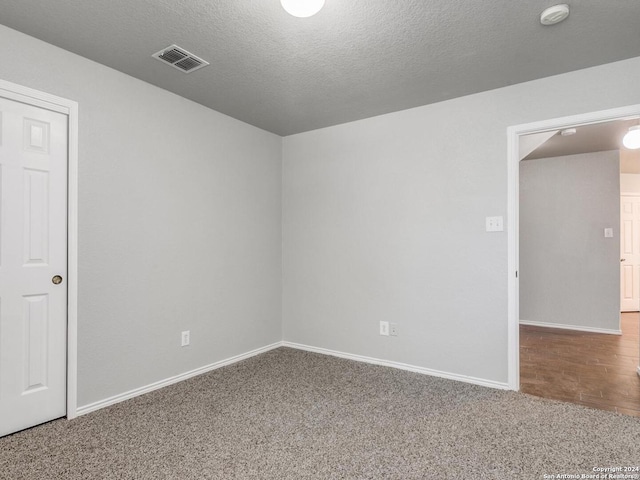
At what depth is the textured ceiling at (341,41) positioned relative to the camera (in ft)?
6.36

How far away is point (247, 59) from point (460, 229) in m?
2.17

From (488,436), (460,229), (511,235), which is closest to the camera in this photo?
(488,436)

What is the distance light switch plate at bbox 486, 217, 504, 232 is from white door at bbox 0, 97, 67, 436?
10.4 feet

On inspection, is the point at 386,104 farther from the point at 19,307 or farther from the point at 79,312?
the point at 19,307

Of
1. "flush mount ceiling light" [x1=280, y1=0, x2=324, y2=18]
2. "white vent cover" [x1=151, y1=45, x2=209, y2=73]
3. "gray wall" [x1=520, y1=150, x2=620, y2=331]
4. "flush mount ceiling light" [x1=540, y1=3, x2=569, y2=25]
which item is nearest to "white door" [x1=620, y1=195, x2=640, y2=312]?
"gray wall" [x1=520, y1=150, x2=620, y2=331]

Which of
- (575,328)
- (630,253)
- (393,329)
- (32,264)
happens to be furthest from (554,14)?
(630,253)

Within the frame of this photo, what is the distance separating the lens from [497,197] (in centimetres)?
293

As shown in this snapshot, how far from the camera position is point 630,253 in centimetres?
607

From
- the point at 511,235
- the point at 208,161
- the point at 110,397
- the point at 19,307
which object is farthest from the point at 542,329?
the point at 19,307

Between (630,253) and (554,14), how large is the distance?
19.4ft

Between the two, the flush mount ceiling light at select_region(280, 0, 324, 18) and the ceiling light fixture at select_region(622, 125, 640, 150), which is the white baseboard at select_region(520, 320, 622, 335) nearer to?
the ceiling light fixture at select_region(622, 125, 640, 150)

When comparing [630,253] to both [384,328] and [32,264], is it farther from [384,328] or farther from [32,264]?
[32,264]

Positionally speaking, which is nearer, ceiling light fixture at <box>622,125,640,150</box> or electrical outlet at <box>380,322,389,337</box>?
electrical outlet at <box>380,322,389,337</box>

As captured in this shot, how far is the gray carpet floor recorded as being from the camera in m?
1.84
